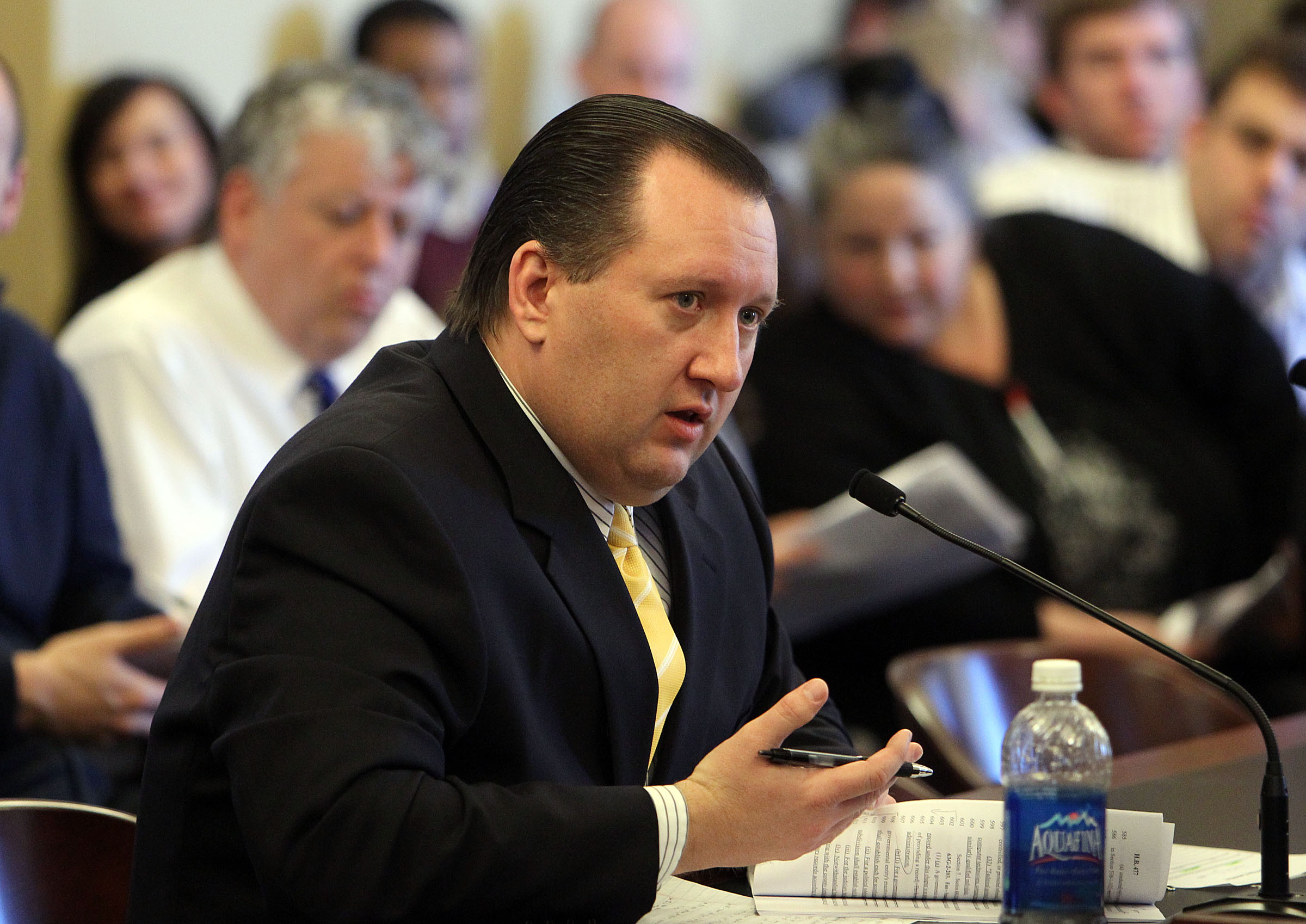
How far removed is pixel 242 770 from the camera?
1333mm

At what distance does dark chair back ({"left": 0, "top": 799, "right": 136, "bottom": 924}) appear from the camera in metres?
1.56

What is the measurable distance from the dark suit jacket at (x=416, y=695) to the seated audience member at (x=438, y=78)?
2663mm

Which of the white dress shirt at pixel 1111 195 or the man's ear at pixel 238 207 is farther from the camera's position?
the white dress shirt at pixel 1111 195

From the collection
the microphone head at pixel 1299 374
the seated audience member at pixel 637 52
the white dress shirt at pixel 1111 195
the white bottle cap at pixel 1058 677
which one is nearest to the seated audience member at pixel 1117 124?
the white dress shirt at pixel 1111 195

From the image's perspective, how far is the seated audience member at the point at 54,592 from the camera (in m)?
2.40

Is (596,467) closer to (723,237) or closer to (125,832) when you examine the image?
(723,237)

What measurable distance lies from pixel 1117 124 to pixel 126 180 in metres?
2.79

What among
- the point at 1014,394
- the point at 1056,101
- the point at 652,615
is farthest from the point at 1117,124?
the point at 652,615

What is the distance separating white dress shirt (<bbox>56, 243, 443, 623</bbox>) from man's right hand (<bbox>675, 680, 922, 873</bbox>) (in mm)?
1619

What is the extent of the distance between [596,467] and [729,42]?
199 inches

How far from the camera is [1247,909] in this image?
1393mm

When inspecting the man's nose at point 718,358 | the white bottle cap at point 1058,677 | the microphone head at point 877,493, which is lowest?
the white bottle cap at point 1058,677

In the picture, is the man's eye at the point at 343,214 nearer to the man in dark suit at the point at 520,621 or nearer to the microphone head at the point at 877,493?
the man in dark suit at the point at 520,621

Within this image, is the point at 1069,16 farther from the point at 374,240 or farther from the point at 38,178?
the point at 38,178
